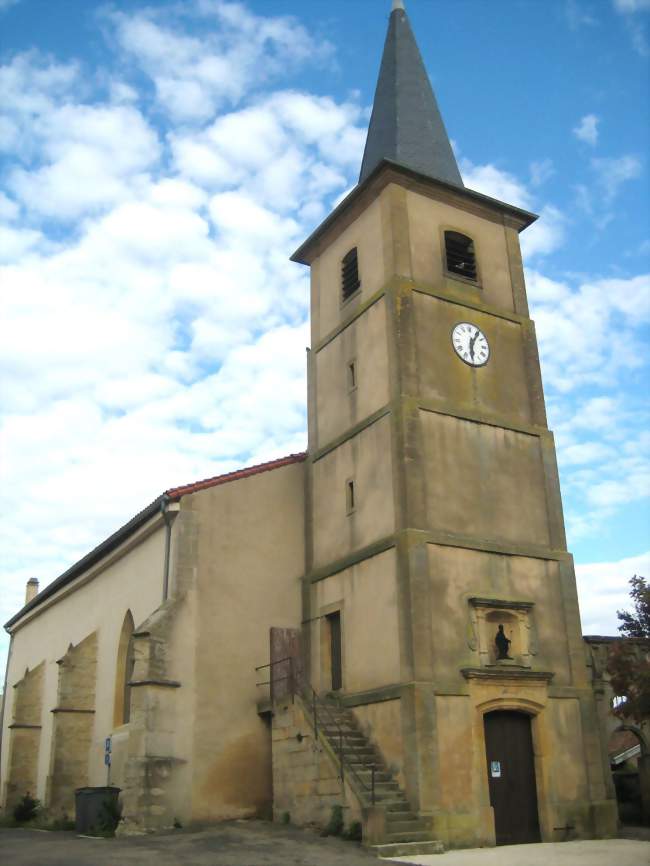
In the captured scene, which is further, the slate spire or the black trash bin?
the slate spire

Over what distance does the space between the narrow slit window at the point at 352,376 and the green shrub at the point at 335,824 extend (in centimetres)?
962

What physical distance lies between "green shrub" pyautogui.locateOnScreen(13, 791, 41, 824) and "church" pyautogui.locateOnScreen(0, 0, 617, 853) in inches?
82.5

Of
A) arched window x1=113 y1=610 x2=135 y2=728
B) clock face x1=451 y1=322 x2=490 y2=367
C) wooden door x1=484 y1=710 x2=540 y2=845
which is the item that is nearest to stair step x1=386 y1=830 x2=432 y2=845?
wooden door x1=484 y1=710 x2=540 y2=845

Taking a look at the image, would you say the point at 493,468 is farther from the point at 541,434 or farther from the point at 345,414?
the point at 345,414

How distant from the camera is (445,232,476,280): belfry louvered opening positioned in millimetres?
21828

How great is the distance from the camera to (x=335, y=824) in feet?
50.5

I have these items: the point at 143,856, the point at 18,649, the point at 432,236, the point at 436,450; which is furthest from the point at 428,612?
the point at 18,649

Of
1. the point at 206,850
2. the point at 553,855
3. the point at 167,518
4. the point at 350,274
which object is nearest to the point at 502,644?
the point at 553,855

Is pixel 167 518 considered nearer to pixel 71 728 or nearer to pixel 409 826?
pixel 71 728

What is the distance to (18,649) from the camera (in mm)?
35656

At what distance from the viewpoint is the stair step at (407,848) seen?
1397 centimetres

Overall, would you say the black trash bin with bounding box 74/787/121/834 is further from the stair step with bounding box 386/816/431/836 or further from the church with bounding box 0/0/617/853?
the stair step with bounding box 386/816/431/836

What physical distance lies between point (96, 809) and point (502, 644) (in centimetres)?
950

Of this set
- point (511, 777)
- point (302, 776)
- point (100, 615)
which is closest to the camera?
point (302, 776)
